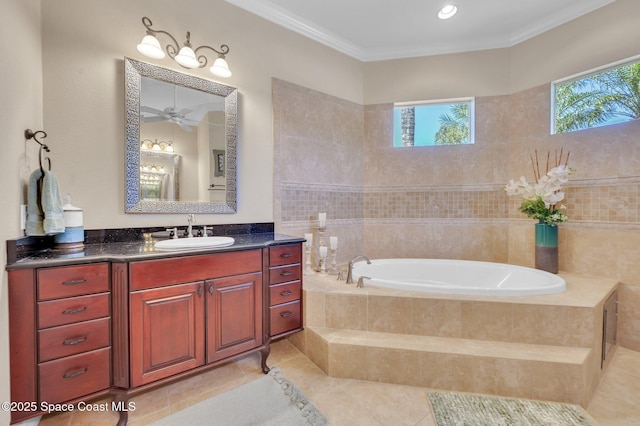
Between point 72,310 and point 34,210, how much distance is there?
57 centimetres

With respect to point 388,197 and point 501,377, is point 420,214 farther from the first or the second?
point 501,377

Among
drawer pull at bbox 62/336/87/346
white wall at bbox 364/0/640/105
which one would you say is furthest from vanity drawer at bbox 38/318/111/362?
white wall at bbox 364/0/640/105

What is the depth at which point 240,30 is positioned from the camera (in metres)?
2.38

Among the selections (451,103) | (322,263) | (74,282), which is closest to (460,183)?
(451,103)

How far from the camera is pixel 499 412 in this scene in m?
1.55

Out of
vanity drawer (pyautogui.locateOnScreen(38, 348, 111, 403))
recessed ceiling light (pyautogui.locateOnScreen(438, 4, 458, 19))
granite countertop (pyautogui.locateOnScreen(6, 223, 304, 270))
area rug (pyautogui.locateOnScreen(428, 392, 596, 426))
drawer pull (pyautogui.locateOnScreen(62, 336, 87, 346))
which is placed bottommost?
area rug (pyautogui.locateOnScreen(428, 392, 596, 426))

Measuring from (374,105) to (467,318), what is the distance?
2.37m

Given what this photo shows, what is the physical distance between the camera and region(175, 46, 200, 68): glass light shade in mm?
1987

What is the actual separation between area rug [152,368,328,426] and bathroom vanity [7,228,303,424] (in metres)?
0.22

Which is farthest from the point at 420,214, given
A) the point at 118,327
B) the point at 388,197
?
the point at 118,327

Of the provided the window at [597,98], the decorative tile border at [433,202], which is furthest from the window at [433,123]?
the window at [597,98]

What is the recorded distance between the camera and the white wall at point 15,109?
1.21m

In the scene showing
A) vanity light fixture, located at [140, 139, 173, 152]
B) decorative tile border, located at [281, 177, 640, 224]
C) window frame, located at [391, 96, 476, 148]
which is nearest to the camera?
vanity light fixture, located at [140, 139, 173, 152]

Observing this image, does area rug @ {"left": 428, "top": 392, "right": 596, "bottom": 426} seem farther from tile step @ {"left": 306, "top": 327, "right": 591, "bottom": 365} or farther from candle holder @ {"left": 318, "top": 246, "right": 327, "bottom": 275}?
candle holder @ {"left": 318, "top": 246, "right": 327, "bottom": 275}
